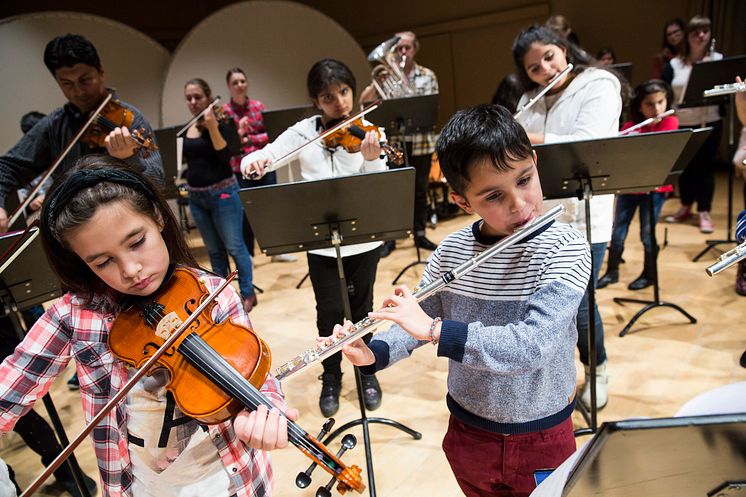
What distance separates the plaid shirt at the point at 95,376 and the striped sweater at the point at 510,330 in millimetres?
343

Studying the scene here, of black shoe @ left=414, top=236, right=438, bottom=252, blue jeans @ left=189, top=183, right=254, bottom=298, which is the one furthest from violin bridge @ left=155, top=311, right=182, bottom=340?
black shoe @ left=414, top=236, right=438, bottom=252

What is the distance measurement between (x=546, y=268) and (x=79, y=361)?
0.98 meters

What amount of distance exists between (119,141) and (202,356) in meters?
1.44

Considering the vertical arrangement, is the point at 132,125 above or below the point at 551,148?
above

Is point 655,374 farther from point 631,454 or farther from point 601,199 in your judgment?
point 631,454

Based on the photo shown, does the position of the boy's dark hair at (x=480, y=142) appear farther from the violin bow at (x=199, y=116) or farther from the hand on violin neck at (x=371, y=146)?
the violin bow at (x=199, y=116)

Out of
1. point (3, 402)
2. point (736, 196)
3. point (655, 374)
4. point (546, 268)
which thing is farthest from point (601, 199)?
point (736, 196)

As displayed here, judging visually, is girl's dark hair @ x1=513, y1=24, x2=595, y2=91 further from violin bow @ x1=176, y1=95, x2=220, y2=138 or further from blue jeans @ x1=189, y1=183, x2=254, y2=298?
blue jeans @ x1=189, y1=183, x2=254, y2=298

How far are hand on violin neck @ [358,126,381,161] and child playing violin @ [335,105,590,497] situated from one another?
31.8 inches

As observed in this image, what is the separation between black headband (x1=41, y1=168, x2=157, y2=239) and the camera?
992mm

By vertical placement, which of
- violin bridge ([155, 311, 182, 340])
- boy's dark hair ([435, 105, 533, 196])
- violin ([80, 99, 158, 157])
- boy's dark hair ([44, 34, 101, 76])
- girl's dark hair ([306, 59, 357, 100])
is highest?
boy's dark hair ([44, 34, 101, 76])

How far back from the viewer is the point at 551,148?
5.79 ft

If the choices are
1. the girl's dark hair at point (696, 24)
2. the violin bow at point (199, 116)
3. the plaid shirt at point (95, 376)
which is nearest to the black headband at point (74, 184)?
the plaid shirt at point (95, 376)

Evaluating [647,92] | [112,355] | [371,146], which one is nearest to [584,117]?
[371,146]
